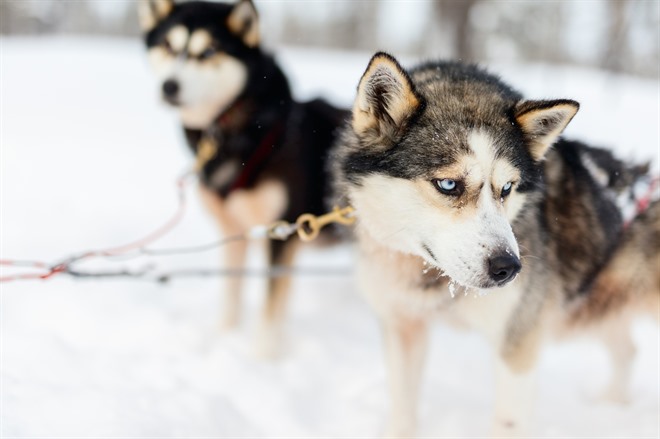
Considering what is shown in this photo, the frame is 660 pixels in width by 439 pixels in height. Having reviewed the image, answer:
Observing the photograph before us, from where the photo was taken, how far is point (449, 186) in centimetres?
181

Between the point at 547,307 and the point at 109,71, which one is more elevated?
the point at 547,307

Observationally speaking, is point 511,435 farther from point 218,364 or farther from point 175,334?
point 175,334

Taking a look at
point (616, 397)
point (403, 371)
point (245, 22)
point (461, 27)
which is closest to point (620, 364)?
point (616, 397)

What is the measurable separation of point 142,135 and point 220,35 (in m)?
4.46

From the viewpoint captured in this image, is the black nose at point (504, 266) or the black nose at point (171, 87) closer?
the black nose at point (504, 266)

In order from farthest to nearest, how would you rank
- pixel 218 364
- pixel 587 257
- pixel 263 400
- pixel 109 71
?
pixel 109 71 < pixel 218 364 < pixel 263 400 < pixel 587 257

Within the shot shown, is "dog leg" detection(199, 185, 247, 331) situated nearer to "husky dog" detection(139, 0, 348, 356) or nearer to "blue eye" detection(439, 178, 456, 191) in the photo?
"husky dog" detection(139, 0, 348, 356)

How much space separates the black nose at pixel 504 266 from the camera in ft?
5.56

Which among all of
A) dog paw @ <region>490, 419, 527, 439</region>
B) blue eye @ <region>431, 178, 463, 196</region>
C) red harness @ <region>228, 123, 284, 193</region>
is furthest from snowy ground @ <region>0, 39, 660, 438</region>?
blue eye @ <region>431, 178, 463, 196</region>

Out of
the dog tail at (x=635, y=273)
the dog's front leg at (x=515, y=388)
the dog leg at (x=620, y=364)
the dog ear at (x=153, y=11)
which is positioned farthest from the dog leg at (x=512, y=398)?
the dog ear at (x=153, y=11)

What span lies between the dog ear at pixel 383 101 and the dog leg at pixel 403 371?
0.89 metres

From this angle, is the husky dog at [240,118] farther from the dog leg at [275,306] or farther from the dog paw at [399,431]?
the dog paw at [399,431]

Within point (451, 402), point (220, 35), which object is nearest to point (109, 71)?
point (220, 35)

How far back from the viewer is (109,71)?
10.3 meters
